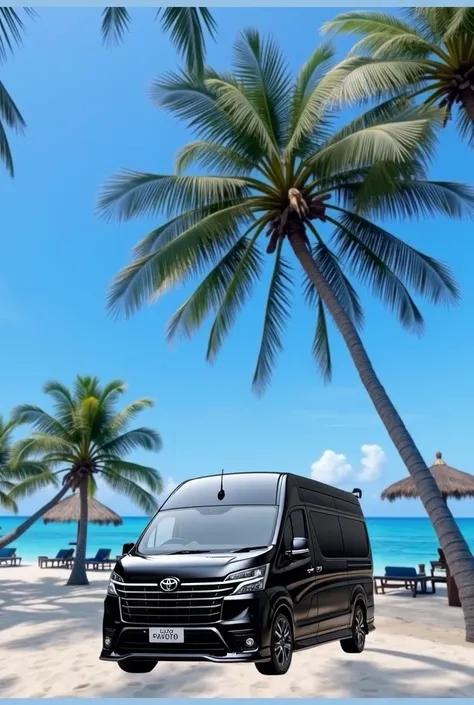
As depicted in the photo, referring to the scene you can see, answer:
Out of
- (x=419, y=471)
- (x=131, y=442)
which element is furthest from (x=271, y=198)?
(x=131, y=442)

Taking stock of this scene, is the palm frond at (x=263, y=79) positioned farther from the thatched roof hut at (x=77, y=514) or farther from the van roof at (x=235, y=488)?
the thatched roof hut at (x=77, y=514)

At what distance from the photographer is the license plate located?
23.6ft

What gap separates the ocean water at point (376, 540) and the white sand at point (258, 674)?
45804 mm

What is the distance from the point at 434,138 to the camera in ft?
45.2

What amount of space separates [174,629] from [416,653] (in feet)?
16.3

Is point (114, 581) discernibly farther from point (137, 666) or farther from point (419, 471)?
point (419, 471)

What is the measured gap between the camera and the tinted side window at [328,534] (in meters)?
8.93

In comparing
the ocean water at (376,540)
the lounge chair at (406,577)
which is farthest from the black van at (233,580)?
the ocean water at (376,540)

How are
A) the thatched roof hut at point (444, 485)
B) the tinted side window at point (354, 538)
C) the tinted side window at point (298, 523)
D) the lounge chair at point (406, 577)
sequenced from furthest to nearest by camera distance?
the lounge chair at point (406, 577) → the thatched roof hut at point (444, 485) → the tinted side window at point (354, 538) → the tinted side window at point (298, 523)

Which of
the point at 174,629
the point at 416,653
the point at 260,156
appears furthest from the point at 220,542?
the point at 260,156

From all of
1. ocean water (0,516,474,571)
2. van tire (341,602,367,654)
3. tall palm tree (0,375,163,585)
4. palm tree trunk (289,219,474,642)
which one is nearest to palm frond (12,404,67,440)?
tall palm tree (0,375,163,585)

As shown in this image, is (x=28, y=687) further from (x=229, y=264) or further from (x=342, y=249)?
(x=342, y=249)

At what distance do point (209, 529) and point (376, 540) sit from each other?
77.3 metres

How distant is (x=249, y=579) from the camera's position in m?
7.23
